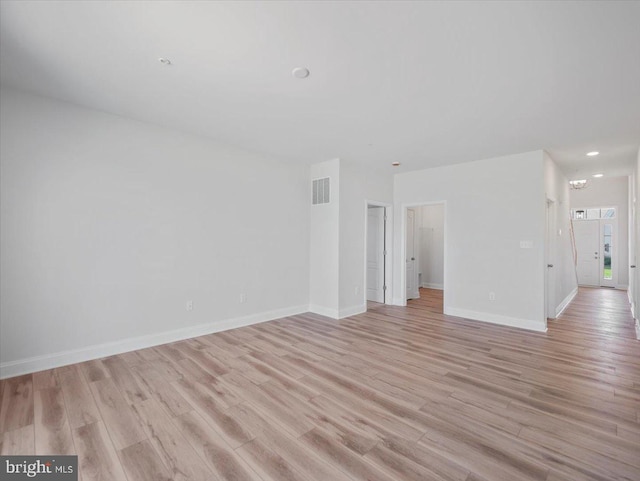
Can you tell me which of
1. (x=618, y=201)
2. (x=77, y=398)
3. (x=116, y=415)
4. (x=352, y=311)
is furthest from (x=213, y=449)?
(x=618, y=201)

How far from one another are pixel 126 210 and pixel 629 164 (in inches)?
330

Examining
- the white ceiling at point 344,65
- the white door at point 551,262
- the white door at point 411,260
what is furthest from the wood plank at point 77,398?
the white door at point 551,262

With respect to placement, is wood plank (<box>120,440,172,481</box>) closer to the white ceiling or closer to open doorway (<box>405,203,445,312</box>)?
the white ceiling

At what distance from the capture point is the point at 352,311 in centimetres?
540

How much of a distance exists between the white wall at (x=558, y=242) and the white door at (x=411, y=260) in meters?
2.56

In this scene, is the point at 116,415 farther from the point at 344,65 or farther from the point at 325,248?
the point at 325,248

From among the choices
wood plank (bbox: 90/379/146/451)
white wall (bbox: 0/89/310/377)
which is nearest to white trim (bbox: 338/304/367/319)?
white wall (bbox: 0/89/310/377)

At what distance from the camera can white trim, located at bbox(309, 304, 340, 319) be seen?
5.15m

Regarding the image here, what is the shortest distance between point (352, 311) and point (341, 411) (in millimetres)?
3081

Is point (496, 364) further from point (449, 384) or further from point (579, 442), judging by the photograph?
point (579, 442)

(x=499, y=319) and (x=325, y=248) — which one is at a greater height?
(x=325, y=248)

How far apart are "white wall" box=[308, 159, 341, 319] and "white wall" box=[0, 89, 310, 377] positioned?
929 mm

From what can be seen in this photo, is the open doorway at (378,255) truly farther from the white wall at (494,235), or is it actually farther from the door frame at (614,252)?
the door frame at (614,252)

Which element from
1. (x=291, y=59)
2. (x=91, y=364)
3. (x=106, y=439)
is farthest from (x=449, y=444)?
(x=91, y=364)
